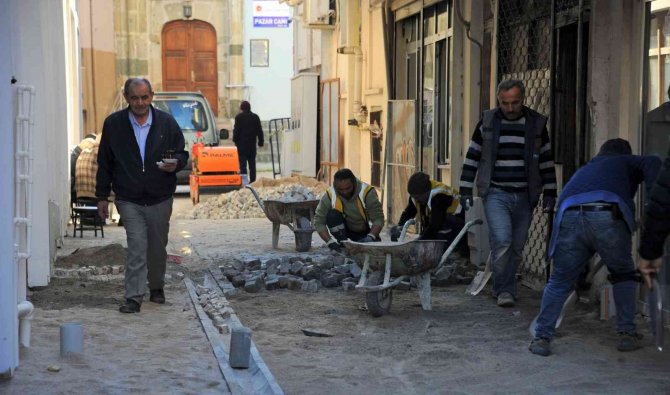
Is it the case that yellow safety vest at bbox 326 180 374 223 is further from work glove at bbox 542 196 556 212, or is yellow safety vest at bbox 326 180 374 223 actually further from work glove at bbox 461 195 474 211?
work glove at bbox 542 196 556 212

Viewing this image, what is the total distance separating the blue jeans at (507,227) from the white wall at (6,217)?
4.17 meters

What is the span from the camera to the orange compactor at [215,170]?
20453 mm

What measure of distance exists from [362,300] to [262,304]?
84cm

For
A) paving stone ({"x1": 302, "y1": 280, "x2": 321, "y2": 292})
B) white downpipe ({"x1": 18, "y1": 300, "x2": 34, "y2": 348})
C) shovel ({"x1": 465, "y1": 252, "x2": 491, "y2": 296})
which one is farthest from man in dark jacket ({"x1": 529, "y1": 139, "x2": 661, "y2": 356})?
paving stone ({"x1": 302, "y1": 280, "x2": 321, "y2": 292})

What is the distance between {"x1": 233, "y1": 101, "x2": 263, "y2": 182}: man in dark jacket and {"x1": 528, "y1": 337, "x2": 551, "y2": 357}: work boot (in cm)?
1685

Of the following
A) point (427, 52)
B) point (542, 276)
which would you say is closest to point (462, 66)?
point (427, 52)

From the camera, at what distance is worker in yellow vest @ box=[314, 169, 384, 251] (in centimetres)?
1043

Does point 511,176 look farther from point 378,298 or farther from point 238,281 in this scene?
point 238,281

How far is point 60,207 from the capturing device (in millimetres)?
13320

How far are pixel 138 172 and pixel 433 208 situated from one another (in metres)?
2.68

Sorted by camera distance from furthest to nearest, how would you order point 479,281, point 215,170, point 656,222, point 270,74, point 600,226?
point 270,74 → point 215,170 → point 479,281 → point 600,226 → point 656,222

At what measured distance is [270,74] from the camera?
3712 cm

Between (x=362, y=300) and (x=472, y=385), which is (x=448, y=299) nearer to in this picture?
(x=362, y=300)

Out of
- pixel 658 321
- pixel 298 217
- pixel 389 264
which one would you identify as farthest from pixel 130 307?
pixel 298 217
